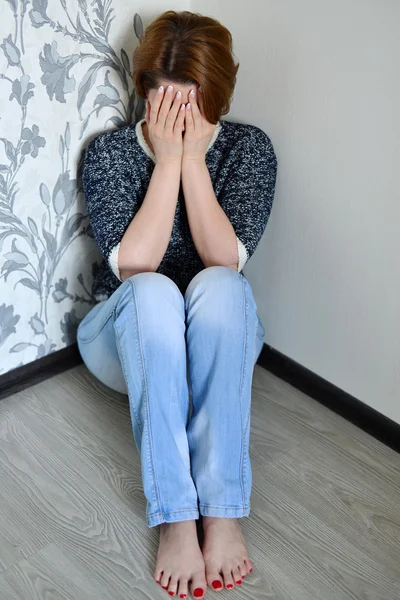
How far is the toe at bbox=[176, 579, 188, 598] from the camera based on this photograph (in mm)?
1119

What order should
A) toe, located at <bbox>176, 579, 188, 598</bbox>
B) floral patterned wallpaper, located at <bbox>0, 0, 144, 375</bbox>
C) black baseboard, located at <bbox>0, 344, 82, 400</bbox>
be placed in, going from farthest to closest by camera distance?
black baseboard, located at <bbox>0, 344, 82, 400</bbox> → floral patterned wallpaper, located at <bbox>0, 0, 144, 375</bbox> → toe, located at <bbox>176, 579, 188, 598</bbox>

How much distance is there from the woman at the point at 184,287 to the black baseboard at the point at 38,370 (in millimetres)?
213

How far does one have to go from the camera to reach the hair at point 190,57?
125 cm

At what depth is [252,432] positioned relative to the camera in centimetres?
150

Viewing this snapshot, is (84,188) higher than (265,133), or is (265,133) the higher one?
(265,133)

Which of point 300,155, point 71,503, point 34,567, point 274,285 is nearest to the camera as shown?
point 34,567

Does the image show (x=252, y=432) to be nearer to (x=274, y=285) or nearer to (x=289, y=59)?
(x=274, y=285)

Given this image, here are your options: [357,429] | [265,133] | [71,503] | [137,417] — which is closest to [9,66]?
[265,133]

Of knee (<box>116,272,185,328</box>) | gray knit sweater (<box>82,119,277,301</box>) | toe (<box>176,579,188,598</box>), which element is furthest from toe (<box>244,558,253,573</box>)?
gray knit sweater (<box>82,119,277,301</box>)

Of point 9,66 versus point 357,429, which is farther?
point 357,429

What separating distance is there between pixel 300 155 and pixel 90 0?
55cm

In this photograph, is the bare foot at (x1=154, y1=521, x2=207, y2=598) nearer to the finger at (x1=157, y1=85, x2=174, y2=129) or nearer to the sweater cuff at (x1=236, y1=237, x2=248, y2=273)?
the sweater cuff at (x1=236, y1=237, x2=248, y2=273)

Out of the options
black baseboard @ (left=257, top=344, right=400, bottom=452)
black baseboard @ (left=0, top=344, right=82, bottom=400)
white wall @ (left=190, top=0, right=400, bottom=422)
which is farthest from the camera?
black baseboard @ (left=0, top=344, right=82, bottom=400)

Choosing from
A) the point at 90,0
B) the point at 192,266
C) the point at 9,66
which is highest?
the point at 90,0
